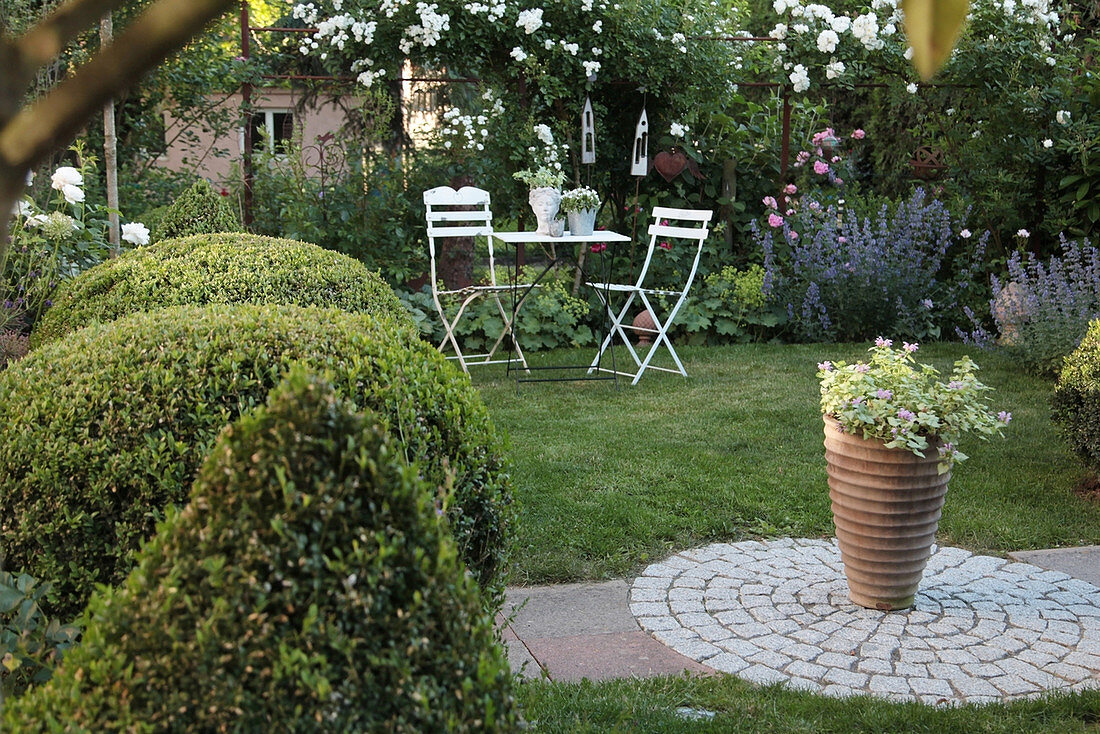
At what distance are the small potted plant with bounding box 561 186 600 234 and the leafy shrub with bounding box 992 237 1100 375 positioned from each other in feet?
9.46

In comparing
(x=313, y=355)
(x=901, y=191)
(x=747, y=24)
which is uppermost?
(x=747, y=24)

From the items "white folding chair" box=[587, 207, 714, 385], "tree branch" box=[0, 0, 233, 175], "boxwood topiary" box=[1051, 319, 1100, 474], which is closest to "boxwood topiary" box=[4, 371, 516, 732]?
"tree branch" box=[0, 0, 233, 175]

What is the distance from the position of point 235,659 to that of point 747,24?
13.8 meters

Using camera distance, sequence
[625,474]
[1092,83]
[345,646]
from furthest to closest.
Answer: [1092,83] < [625,474] < [345,646]

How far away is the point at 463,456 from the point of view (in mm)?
2318

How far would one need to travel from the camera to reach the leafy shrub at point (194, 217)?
6.01 m

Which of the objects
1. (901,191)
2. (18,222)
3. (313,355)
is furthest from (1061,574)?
(901,191)

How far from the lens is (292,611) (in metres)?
1.30

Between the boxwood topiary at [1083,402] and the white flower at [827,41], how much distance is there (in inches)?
180

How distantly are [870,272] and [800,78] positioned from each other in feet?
5.76

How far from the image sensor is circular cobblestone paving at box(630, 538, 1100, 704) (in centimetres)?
294

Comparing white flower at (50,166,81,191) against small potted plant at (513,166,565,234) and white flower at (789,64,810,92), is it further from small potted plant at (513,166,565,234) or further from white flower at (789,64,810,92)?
white flower at (789,64,810,92)

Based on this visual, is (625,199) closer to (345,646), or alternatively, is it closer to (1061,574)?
(1061,574)

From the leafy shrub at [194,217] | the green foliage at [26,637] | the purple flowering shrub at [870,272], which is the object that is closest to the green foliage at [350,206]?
the leafy shrub at [194,217]
